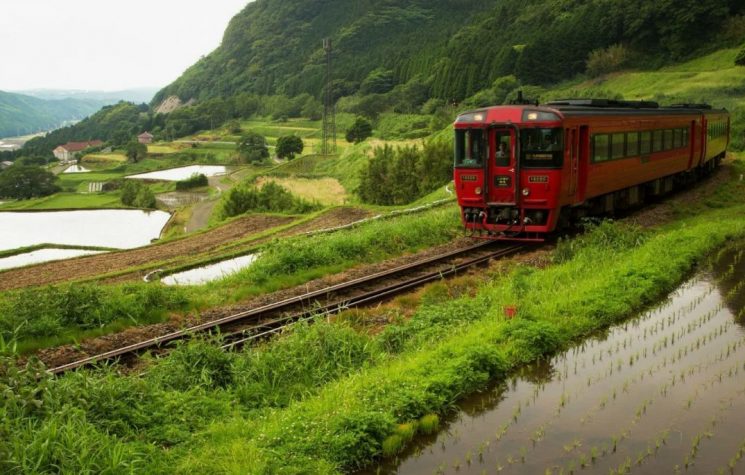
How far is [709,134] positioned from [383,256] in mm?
17512

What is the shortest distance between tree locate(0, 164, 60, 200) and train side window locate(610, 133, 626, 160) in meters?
79.8

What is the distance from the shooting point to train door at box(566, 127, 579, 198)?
1573cm

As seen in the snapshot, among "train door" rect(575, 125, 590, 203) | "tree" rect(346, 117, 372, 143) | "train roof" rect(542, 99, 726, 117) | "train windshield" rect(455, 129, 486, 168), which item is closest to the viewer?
"train windshield" rect(455, 129, 486, 168)

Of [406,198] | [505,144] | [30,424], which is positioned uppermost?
[505,144]

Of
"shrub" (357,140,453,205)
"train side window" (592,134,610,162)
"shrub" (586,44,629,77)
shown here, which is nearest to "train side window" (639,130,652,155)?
"train side window" (592,134,610,162)

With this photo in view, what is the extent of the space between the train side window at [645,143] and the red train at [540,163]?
0.89 feet

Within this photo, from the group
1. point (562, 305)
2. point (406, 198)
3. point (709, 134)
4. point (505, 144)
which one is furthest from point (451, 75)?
point (562, 305)

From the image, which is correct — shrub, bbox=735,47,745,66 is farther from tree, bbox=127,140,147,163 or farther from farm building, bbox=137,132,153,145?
farm building, bbox=137,132,153,145

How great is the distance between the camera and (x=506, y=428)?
24.2ft

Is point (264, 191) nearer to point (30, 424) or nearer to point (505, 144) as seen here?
point (505, 144)

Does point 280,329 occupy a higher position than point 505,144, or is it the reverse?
point 505,144

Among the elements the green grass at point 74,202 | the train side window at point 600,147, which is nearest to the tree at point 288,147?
the green grass at point 74,202

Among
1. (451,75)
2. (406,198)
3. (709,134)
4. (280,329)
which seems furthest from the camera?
(451,75)

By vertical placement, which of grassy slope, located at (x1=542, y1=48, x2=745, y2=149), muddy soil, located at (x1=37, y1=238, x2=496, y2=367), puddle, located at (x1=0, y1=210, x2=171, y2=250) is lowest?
puddle, located at (x1=0, y1=210, x2=171, y2=250)
